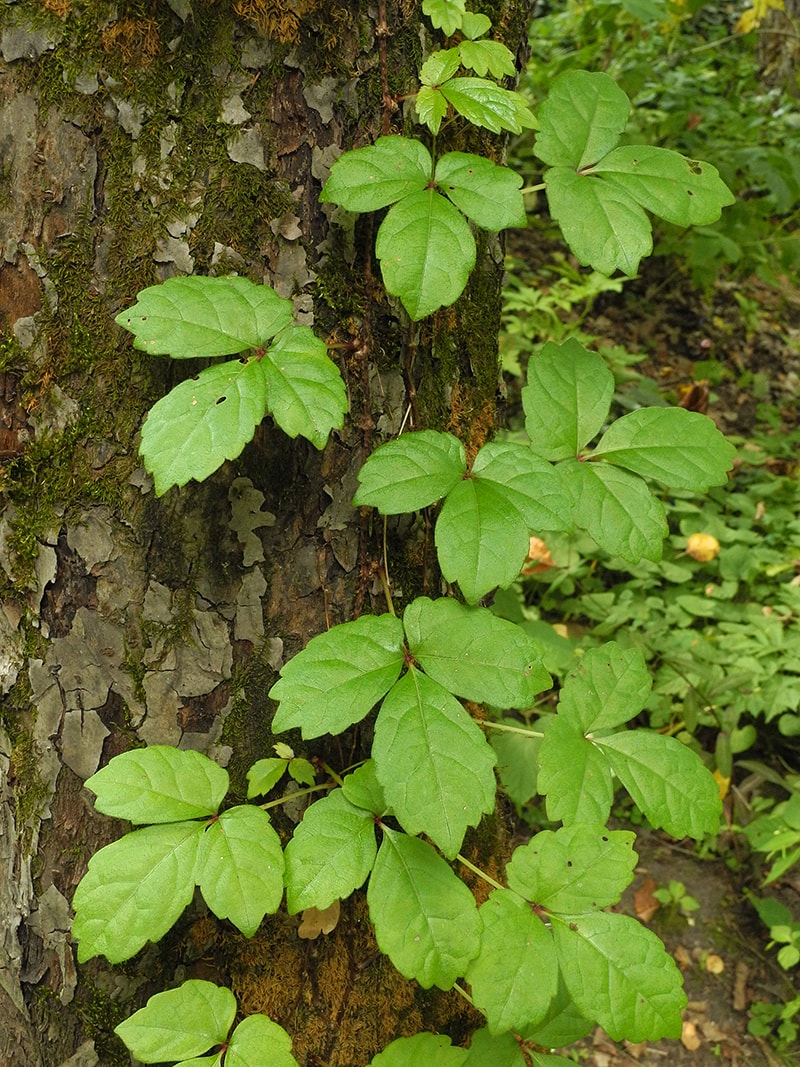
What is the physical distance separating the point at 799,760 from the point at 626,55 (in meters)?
4.29

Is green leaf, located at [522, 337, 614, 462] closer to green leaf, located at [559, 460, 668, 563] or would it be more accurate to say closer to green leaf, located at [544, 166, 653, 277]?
green leaf, located at [559, 460, 668, 563]

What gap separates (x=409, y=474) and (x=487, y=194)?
0.40m

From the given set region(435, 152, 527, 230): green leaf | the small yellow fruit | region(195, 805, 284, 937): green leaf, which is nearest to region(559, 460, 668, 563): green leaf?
region(435, 152, 527, 230): green leaf

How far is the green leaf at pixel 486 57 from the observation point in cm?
113

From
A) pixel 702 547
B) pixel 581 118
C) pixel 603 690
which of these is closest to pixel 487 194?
pixel 581 118

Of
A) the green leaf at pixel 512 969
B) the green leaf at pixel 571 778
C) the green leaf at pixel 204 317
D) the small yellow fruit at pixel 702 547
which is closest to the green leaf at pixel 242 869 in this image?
the green leaf at pixel 512 969

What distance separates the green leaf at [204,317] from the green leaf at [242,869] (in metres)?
0.64

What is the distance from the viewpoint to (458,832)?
1.03 meters

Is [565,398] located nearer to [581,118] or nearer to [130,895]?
[581,118]

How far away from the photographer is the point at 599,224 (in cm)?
119

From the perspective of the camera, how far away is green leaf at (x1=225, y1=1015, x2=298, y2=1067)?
1.10 metres

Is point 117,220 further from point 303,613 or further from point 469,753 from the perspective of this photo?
point 469,753

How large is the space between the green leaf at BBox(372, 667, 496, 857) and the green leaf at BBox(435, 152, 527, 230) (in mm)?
652

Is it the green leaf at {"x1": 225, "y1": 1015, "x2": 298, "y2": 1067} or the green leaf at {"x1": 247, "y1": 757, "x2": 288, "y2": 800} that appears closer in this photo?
the green leaf at {"x1": 225, "y1": 1015, "x2": 298, "y2": 1067}
